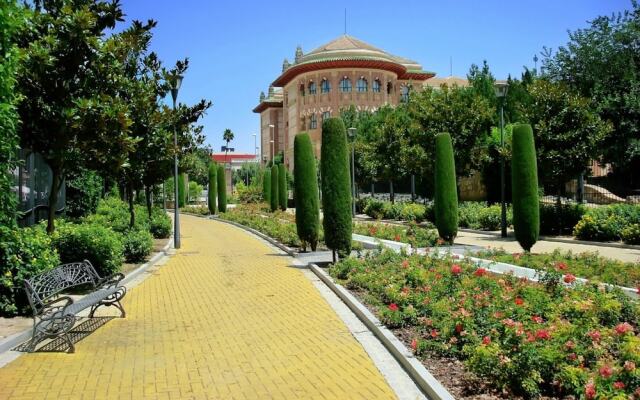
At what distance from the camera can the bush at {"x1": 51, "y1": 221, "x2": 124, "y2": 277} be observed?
11.8 m

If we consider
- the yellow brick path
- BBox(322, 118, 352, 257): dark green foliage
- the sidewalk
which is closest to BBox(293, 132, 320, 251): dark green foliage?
BBox(322, 118, 352, 257): dark green foliage

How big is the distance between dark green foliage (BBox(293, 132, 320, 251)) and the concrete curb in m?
4.44

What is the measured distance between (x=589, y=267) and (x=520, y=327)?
20.7ft

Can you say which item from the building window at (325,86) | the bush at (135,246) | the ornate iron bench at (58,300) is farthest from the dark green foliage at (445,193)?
the building window at (325,86)

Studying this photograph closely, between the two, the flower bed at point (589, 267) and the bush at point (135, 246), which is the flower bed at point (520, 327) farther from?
the bush at point (135, 246)

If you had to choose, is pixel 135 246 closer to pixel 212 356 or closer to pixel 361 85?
pixel 212 356

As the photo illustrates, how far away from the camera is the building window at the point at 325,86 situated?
7319cm

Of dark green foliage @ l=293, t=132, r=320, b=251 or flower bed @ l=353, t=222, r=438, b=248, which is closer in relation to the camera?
dark green foliage @ l=293, t=132, r=320, b=251

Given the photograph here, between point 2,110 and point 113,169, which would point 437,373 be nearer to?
point 2,110

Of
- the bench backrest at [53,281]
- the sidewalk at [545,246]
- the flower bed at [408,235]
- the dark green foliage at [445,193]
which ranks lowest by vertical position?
the sidewalk at [545,246]

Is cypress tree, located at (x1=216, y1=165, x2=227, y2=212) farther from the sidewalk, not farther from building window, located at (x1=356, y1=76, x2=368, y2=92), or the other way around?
building window, located at (x1=356, y1=76, x2=368, y2=92)

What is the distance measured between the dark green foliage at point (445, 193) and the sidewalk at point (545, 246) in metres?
1.72

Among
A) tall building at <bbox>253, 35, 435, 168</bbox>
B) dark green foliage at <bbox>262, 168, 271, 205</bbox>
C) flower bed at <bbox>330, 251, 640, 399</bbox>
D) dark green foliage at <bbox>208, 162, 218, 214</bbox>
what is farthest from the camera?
tall building at <bbox>253, 35, 435, 168</bbox>

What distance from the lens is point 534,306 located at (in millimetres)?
7246
